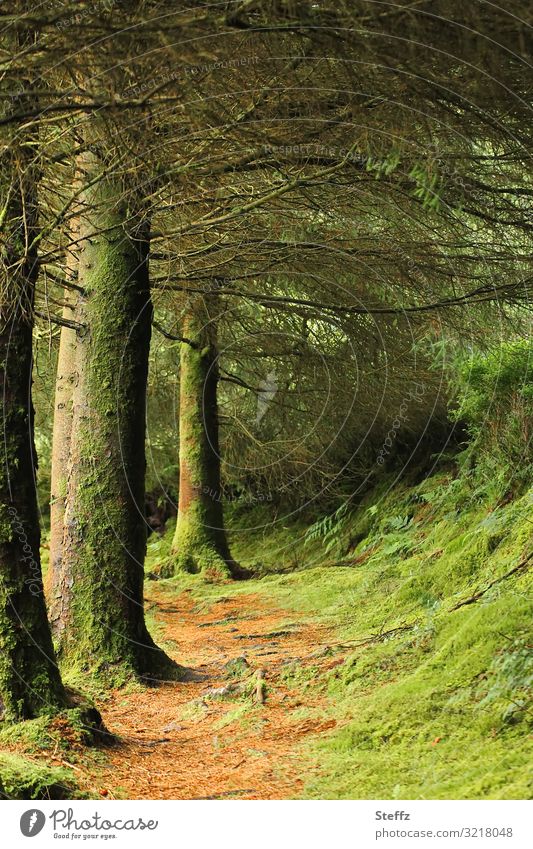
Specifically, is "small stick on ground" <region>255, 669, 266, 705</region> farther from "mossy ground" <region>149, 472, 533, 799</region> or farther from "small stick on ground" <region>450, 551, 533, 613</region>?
"small stick on ground" <region>450, 551, 533, 613</region>

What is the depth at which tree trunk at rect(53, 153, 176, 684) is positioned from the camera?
761 cm

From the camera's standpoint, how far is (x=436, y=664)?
5.31 metres

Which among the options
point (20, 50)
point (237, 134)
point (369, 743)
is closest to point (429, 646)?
point (369, 743)

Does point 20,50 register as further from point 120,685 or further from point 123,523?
point 120,685

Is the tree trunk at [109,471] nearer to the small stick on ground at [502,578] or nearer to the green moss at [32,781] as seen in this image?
the green moss at [32,781]

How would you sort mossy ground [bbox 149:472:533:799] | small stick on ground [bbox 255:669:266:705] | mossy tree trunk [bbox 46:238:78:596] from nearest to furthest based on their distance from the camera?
mossy ground [bbox 149:472:533:799]
small stick on ground [bbox 255:669:266:705]
mossy tree trunk [bbox 46:238:78:596]

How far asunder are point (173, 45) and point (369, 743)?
155 inches
